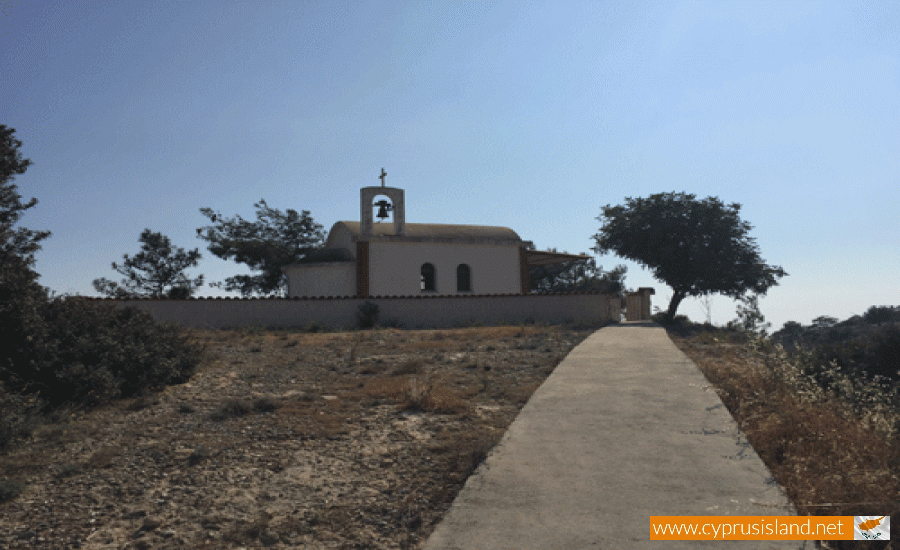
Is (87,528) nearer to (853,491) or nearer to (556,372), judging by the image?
(853,491)

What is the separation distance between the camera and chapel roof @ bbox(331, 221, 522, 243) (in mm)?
28263

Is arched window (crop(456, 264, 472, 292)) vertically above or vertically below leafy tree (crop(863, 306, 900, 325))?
above

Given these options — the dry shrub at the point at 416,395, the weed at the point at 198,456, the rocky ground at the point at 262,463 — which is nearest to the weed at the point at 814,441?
the rocky ground at the point at 262,463

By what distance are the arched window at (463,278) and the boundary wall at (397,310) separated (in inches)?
184

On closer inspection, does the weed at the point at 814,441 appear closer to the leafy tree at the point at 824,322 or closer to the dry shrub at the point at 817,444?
the dry shrub at the point at 817,444

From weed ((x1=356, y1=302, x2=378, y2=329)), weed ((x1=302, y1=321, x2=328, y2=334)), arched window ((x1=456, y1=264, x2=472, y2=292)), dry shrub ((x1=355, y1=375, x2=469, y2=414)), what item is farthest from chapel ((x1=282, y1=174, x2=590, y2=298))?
dry shrub ((x1=355, y1=375, x2=469, y2=414))

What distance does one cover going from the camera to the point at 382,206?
28.1 meters

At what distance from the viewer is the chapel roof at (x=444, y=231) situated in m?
28.3

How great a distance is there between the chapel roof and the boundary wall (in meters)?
5.16

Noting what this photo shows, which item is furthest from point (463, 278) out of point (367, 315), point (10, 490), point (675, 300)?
point (10, 490)

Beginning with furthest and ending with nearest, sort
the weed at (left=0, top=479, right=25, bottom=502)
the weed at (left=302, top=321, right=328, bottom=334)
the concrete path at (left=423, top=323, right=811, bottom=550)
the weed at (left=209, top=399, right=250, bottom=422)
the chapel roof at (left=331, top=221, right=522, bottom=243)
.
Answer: the chapel roof at (left=331, top=221, right=522, bottom=243)
the weed at (left=302, top=321, right=328, bottom=334)
the weed at (left=209, top=399, right=250, bottom=422)
the weed at (left=0, top=479, right=25, bottom=502)
the concrete path at (left=423, top=323, right=811, bottom=550)

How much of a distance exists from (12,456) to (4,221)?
94.5ft

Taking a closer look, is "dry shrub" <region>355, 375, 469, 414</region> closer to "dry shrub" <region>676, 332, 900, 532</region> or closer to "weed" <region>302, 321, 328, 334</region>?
"dry shrub" <region>676, 332, 900, 532</region>


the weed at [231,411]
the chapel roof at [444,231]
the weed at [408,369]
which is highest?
the chapel roof at [444,231]
